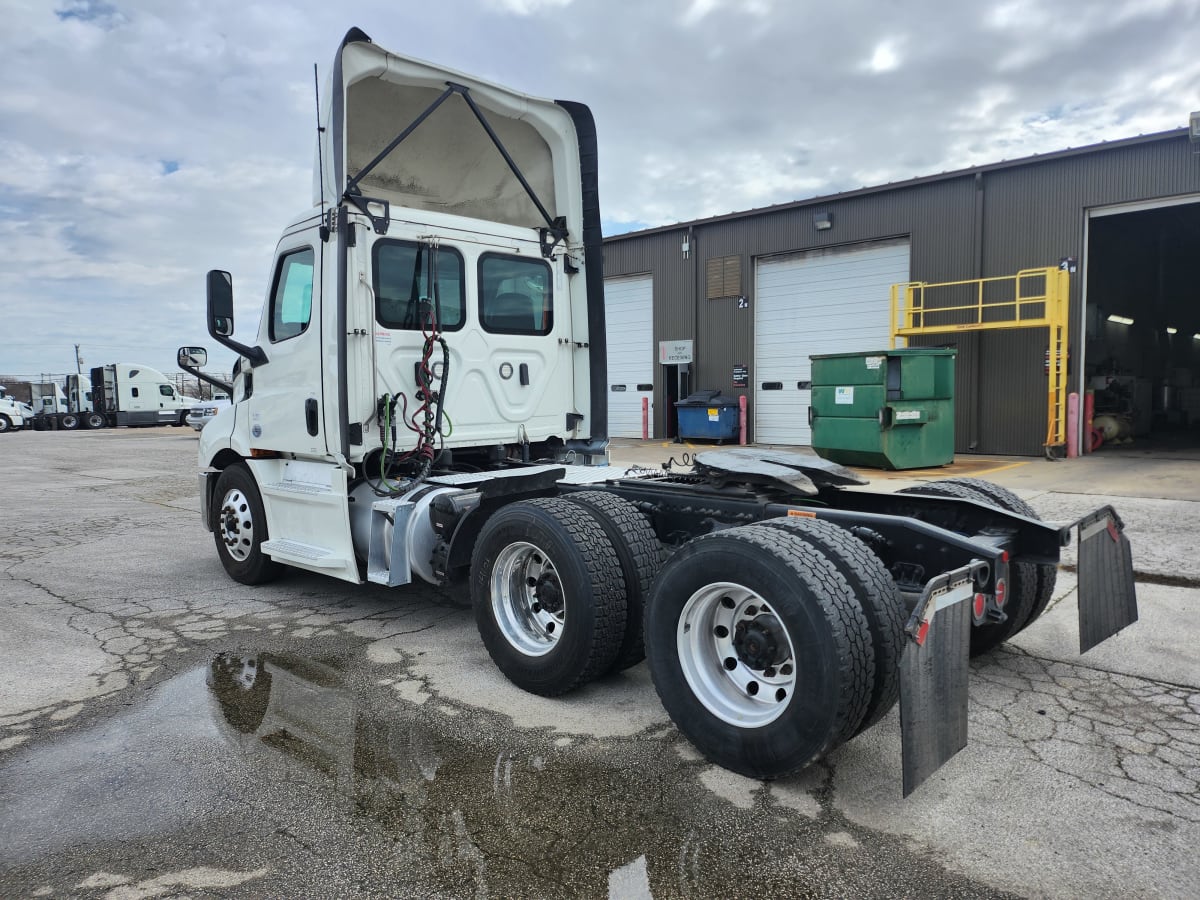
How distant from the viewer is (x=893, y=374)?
12.6m

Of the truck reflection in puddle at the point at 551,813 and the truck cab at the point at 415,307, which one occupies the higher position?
the truck cab at the point at 415,307

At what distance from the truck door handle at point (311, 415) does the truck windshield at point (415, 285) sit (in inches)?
27.6

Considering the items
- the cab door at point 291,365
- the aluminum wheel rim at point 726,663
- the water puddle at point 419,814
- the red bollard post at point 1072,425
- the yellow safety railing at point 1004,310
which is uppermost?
the yellow safety railing at point 1004,310

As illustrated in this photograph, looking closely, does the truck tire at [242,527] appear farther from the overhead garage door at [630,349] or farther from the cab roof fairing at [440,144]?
the overhead garage door at [630,349]

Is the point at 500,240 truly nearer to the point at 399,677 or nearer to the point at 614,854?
the point at 399,677

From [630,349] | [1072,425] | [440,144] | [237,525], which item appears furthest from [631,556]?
[630,349]

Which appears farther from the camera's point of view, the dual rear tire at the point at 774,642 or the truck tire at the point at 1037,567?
the truck tire at the point at 1037,567

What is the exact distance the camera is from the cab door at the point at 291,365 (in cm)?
537

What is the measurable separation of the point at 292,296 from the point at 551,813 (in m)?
4.14

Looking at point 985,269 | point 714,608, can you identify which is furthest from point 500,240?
point 985,269

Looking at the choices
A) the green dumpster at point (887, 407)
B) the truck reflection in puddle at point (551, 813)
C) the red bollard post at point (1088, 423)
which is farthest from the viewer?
the red bollard post at point (1088, 423)

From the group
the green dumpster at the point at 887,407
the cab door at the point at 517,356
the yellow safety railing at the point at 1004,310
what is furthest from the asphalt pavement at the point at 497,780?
the yellow safety railing at the point at 1004,310

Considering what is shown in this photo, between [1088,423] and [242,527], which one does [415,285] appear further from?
[1088,423]

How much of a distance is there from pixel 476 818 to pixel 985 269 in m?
15.9
